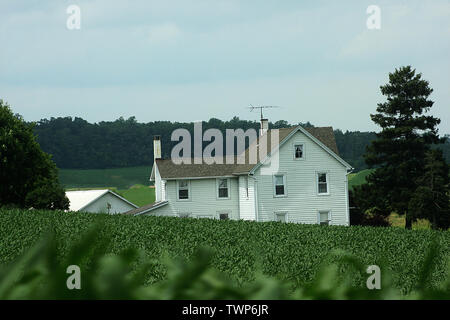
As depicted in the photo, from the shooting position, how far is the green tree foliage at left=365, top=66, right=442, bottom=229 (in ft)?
160

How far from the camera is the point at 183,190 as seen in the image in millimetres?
44656

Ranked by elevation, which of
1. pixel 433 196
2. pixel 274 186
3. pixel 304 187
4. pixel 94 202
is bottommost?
pixel 433 196

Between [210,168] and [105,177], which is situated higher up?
[105,177]

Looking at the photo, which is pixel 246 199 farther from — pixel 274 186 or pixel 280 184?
pixel 280 184

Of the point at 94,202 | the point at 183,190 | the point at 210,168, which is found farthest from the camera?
the point at 94,202

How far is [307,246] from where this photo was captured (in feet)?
60.2

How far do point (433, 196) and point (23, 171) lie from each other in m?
30.2

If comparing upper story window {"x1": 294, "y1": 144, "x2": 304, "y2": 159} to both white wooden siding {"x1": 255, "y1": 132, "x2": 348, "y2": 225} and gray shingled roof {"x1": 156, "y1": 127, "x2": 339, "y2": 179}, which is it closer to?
white wooden siding {"x1": 255, "y1": 132, "x2": 348, "y2": 225}

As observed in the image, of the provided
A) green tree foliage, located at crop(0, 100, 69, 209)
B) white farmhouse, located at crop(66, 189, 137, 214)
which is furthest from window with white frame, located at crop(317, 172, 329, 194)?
white farmhouse, located at crop(66, 189, 137, 214)

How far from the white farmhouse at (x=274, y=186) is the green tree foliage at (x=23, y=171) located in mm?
6563

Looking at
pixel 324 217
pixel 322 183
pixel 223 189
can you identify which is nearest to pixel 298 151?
pixel 322 183
